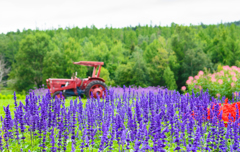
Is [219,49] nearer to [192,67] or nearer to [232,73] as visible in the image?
[192,67]

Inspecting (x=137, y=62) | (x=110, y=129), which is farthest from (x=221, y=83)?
(x=137, y=62)

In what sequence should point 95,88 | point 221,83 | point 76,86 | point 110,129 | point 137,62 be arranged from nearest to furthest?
point 110,129 → point 95,88 → point 76,86 → point 221,83 → point 137,62

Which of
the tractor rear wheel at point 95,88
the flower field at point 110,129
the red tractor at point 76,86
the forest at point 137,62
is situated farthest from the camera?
Answer: the forest at point 137,62

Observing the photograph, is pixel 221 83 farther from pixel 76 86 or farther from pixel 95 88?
pixel 76 86

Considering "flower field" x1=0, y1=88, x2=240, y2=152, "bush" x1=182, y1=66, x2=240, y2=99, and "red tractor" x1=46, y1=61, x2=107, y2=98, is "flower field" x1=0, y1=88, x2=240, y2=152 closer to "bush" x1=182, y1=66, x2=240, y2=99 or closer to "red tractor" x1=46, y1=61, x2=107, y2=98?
"red tractor" x1=46, y1=61, x2=107, y2=98

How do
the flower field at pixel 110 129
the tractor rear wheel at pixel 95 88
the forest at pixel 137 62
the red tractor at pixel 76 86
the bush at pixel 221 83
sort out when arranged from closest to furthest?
1. the flower field at pixel 110 129
2. the tractor rear wheel at pixel 95 88
3. the red tractor at pixel 76 86
4. the bush at pixel 221 83
5. the forest at pixel 137 62

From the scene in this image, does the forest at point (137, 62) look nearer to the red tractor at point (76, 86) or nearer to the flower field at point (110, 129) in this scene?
the red tractor at point (76, 86)

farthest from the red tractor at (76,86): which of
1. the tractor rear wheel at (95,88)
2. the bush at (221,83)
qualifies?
the bush at (221,83)

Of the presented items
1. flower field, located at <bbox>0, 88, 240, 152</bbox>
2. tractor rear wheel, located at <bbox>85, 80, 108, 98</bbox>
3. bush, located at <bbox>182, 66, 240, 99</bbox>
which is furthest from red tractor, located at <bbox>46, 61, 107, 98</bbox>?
flower field, located at <bbox>0, 88, 240, 152</bbox>

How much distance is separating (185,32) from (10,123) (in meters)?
39.9

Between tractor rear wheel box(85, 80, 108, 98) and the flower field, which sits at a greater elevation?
the flower field

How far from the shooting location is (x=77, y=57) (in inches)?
1515

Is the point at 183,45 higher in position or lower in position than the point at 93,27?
lower

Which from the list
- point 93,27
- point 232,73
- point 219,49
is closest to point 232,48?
point 219,49
